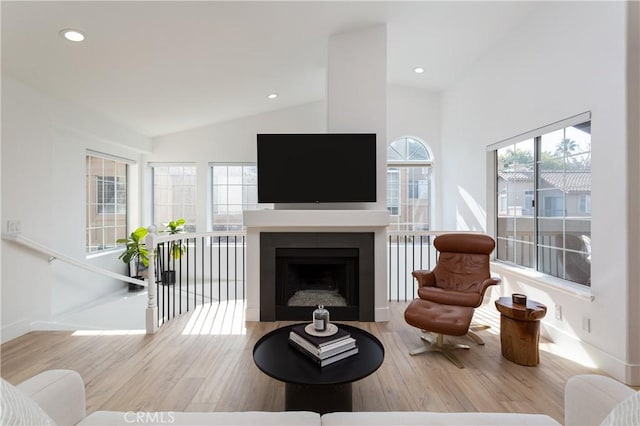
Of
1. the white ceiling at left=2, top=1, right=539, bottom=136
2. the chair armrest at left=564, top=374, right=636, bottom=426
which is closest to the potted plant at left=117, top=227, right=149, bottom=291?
the white ceiling at left=2, top=1, right=539, bottom=136

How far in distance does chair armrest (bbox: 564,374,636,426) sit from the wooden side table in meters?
1.50

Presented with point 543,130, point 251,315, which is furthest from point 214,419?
point 543,130

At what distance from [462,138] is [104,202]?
568 cm

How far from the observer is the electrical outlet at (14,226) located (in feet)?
9.89

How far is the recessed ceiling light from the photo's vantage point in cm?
255

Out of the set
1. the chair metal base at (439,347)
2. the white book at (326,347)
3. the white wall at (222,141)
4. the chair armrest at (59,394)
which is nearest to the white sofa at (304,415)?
the chair armrest at (59,394)

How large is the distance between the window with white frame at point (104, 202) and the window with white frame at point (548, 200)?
5678 millimetres

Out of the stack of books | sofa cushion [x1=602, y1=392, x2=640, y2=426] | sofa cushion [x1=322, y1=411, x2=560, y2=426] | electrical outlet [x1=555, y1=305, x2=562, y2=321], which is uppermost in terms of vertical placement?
sofa cushion [x1=602, y1=392, x2=640, y2=426]

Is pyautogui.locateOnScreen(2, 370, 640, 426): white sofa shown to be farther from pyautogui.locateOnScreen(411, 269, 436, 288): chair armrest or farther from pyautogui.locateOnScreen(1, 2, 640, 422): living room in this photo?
pyautogui.locateOnScreen(411, 269, 436, 288): chair armrest

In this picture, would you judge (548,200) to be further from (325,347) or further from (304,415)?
(304,415)

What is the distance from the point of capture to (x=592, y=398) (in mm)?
1098

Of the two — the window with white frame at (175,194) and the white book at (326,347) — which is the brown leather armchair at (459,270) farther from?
the window with white frame at (175,194)

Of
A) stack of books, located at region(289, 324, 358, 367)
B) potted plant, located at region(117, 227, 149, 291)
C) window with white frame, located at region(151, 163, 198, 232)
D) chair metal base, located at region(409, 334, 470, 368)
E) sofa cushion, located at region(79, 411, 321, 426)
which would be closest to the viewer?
sofa cushion, located at region(79, 411, 321, 426)

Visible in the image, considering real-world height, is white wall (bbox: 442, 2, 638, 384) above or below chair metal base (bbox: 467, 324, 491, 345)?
above
